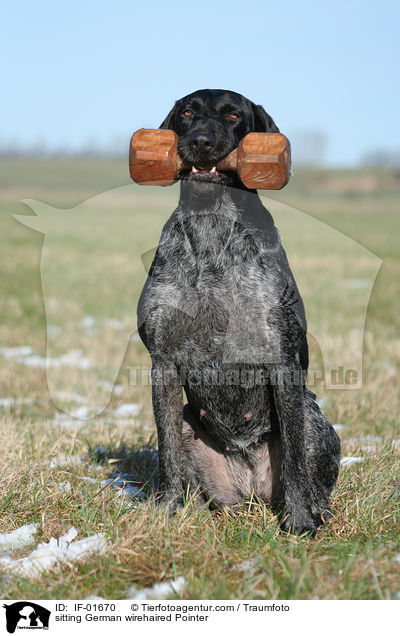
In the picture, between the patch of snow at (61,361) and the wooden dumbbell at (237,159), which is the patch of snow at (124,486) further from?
the patch of snow at (61,361)

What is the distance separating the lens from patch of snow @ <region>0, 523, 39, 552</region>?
10.1 feet

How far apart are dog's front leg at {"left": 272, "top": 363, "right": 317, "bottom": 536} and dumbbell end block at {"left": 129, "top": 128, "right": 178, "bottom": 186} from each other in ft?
4.11

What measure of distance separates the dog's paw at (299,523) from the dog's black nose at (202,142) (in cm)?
195

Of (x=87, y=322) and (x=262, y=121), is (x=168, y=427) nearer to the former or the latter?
(x=262, y=121)

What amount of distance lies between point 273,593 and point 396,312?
8758 mm

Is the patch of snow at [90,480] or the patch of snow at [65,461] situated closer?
the patch of snow at [90,480]

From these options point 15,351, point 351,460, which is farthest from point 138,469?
point 15,351

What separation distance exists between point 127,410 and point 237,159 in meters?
3.27

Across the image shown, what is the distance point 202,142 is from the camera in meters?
3.29

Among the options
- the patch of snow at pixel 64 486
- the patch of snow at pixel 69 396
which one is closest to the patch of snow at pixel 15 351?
the patch of snow at pixel 69 396

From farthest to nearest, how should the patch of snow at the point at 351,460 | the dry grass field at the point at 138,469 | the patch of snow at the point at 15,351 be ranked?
the patch of snow at the point at 15,351, the patch of snow at the point at 351,460, the dry grass field at the point at 138,469

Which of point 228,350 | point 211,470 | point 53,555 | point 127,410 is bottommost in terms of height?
point 127,410

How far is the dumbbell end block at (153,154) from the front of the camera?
3.35 metres
